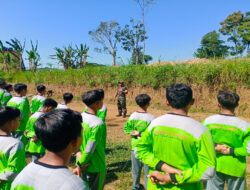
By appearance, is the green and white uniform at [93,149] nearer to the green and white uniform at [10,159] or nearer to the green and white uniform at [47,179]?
the green and white uniform at [10,159]

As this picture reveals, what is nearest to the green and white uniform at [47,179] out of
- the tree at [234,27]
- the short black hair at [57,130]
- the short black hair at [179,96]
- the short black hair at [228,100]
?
the short black hair at [57,130]

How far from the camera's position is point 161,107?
14.3 meters

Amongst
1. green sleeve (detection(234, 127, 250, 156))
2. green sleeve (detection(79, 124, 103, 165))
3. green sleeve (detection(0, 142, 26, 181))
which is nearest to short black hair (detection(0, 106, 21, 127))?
green sleeve (detection(0, 142, 26, 181))

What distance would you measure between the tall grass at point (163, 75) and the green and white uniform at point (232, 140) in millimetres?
10258

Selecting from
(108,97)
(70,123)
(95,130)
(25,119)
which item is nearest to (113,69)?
(108,97)

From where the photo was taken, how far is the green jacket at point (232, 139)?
2482 millimetres

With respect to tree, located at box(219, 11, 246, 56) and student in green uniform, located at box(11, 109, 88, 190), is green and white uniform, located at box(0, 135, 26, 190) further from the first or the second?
tree, located at box(219, 11, 246, 56)

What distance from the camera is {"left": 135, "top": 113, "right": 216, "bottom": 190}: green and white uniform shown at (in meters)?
1.70

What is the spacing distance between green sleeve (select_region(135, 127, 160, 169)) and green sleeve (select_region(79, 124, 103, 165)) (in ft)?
1.99

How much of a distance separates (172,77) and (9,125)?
41.3ft

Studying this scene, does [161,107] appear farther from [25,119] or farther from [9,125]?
[9,125]

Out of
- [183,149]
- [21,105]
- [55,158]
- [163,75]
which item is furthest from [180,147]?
[163,75]

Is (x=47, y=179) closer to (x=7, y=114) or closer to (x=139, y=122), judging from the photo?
(x=7, y=114)

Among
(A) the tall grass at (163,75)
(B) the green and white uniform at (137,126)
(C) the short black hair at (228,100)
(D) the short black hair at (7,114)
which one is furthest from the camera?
(A) the tall grass at (163,75)
